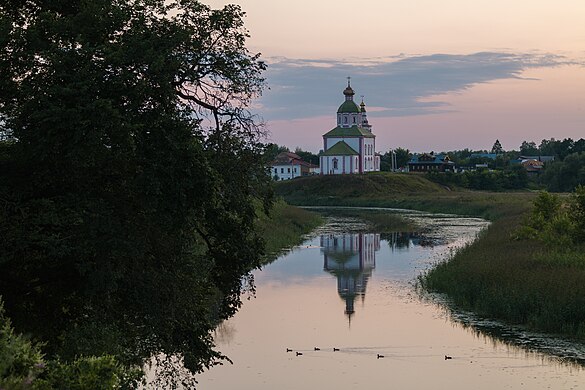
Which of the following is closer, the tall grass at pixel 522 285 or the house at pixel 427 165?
the tall grass at pixel 522 285

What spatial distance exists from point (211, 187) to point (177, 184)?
0.68 metres

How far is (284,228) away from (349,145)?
82.7 metres

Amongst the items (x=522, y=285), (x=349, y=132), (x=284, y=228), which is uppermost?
(x=349, y=132)

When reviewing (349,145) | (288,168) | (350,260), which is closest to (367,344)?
(350,260)

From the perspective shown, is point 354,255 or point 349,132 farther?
point 349,132

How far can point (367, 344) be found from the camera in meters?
26.3

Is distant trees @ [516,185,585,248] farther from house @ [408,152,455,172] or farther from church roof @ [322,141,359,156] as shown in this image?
house @ [408,152,455,172]

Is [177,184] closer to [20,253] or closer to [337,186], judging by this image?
[20,253]

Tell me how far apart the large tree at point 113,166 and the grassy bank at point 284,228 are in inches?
1010

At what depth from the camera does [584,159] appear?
12019 cm

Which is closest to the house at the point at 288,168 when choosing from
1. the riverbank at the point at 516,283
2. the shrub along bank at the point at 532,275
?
the riverbank at the point at 516,283

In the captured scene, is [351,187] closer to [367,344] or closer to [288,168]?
[288,168]

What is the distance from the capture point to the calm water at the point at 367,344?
2217cm

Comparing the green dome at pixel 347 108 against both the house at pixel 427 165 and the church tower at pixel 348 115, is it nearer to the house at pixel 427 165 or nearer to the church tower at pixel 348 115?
the church tower at pixel 348 115
